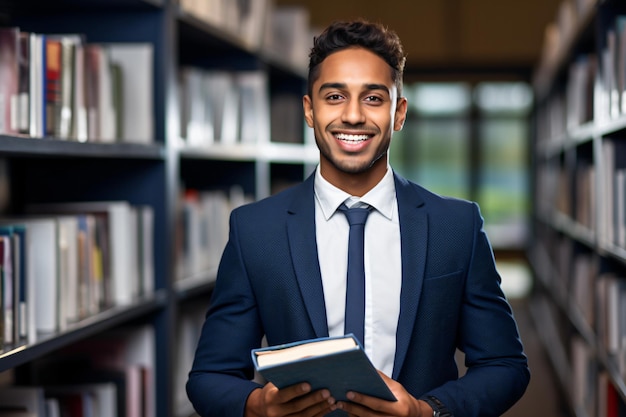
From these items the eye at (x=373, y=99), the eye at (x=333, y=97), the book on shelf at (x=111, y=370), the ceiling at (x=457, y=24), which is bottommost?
the book on shelf at (x=111, y=370)

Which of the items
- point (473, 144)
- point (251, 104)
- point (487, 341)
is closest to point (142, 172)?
point (251, 104)

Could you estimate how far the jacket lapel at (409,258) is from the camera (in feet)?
5.71

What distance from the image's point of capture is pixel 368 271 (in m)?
1.81

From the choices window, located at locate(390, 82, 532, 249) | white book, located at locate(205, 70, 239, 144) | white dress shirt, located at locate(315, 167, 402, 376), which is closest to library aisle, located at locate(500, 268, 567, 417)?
white book, located at locate(205, 70, 239, 144)

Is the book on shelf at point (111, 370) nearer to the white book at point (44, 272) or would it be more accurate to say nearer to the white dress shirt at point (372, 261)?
the white book at point (44, 272)

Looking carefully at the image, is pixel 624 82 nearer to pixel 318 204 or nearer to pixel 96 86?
pixel 318 204

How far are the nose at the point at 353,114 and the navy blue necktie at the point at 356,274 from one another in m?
0.20

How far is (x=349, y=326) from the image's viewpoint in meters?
1.75

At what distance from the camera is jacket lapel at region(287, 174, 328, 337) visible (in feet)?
5.74

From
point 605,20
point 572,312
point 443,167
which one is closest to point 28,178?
point 605,20

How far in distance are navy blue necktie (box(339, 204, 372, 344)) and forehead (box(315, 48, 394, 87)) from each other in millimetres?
265

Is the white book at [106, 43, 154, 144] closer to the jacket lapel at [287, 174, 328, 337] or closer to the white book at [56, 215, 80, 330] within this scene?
the white book at [56, 215, 80, 330]

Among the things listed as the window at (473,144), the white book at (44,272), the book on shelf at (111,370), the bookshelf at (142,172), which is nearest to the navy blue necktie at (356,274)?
the bookshelf at (142,172)

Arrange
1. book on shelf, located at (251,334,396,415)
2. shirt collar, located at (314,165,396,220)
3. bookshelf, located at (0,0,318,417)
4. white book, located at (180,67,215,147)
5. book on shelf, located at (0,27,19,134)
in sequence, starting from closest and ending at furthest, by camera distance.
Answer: book on shelf, located at (251,334,396,415) → shirt collar, located at (314,165,396,220) → book on shelf, located at (0,27,19,134) → bookshelf, located at (0,0,318,417) → white book, located at (180,67,215,147)
